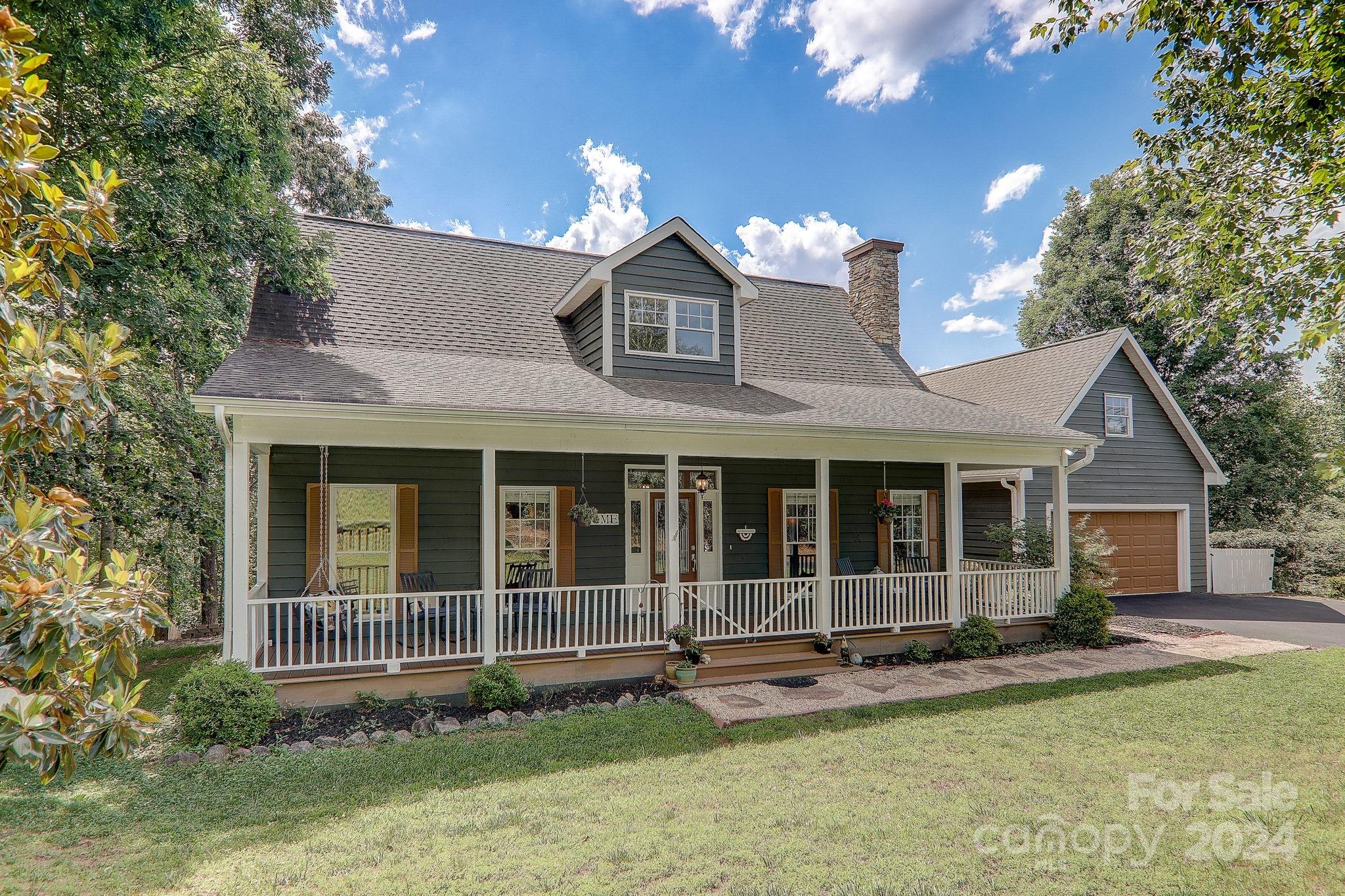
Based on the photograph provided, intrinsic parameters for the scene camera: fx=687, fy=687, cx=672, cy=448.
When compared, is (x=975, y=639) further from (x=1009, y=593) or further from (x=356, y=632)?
(x=356, y=632)

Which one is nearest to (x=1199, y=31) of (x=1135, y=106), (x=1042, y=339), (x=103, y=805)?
(x=1135, y=106)

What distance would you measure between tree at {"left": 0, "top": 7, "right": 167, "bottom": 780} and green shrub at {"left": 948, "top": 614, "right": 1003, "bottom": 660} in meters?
10.1

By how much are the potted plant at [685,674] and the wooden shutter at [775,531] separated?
4021mm

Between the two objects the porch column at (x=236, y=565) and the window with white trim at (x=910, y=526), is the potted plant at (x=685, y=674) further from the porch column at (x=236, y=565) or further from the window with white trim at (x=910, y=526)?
the window with white trim at (x=910, y=526)

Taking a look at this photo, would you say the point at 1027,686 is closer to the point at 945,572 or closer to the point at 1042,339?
the point at 945,572

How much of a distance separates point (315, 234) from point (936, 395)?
11.7 meters

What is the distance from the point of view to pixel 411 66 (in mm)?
14320

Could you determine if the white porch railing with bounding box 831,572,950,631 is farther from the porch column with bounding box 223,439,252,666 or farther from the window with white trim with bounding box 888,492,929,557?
the porch column with bounding box 223,439,252,666

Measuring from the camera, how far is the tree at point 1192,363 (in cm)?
2236

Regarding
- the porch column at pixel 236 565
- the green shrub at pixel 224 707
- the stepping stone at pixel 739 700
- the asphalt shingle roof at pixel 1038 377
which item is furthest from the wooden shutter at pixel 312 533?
the asphalt shingle roof at pixel 1038 377

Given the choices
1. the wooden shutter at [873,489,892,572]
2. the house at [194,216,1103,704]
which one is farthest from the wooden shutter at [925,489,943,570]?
the wooden shutter at [873,489,892,572]

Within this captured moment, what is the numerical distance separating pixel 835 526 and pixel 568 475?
16.6ft

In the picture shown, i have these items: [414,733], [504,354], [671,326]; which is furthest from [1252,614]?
[414,733]

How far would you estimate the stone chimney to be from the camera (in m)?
15.2
